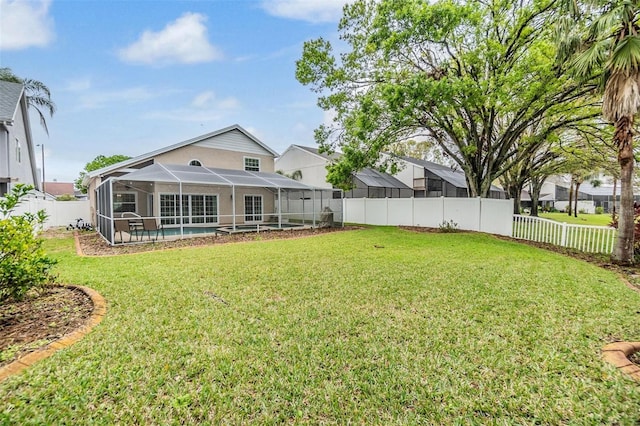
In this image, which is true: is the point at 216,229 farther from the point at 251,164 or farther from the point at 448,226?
the point at 448,226

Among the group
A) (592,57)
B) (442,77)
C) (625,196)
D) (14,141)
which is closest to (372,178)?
(442,77)

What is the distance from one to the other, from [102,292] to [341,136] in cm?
1289

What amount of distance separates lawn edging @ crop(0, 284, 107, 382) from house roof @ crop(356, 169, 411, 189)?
17.3 meters

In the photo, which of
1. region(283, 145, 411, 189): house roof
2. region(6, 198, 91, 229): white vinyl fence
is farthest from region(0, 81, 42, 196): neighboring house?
region(283, 145, 411, 189): house roof

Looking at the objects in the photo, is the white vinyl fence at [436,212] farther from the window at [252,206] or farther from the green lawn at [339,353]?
the green lawn at [339,353]

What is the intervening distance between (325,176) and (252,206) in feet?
17.5

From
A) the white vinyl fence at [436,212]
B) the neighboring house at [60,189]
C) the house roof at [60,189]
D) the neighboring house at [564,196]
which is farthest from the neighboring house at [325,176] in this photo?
the house roof at [60,189]

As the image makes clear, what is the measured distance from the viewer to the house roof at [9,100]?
39.9ft

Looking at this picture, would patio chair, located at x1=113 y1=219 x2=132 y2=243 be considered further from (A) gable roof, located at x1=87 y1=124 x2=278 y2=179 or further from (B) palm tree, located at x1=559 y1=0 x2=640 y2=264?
(B) palm tree, located at x1=559 y1=0 x2=640 y2=264

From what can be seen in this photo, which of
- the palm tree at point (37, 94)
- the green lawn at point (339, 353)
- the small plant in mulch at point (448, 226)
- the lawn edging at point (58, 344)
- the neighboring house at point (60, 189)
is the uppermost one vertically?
the palm tree at point (37, 94)

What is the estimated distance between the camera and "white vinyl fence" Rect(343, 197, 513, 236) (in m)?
13.2

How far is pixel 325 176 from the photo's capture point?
66.9 feet

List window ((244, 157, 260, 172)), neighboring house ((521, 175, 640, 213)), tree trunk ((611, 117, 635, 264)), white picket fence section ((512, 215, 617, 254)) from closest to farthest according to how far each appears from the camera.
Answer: tree trunk ((611, 117, 635, 264)) → white picket fence section ((512, 215, 617, 254)) → window ((244, 157, 260, 172)) → neighboring house ((521, 175, 640, 213))

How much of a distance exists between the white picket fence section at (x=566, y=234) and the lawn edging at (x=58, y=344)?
1187 centimetres
